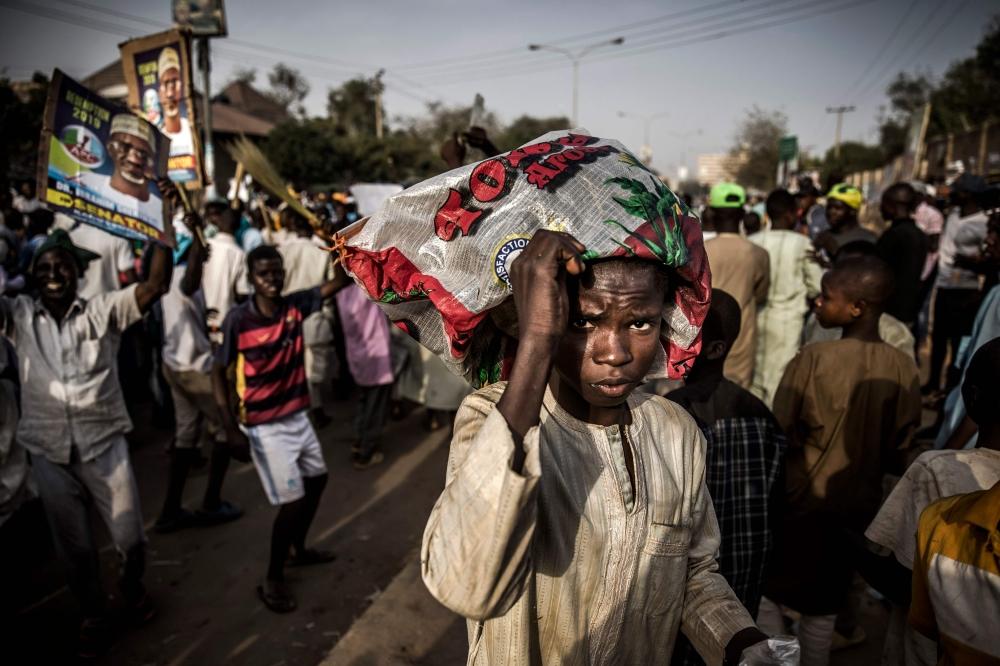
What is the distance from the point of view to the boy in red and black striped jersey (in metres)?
3.58

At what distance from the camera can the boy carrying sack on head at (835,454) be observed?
2793 millimetres

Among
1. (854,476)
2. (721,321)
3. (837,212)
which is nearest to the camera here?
(721,321)

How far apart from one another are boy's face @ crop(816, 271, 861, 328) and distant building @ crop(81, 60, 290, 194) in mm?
26704

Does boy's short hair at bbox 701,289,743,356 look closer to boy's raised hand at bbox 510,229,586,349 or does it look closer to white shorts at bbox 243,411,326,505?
boy's raised hand at bbox 510,229,586,349

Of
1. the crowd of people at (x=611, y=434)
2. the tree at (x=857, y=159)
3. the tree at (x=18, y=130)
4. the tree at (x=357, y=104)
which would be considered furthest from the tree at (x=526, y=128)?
the crowd of people at (x=611, y=434)

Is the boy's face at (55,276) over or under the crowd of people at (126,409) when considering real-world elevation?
over

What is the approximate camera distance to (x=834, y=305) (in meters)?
2.96

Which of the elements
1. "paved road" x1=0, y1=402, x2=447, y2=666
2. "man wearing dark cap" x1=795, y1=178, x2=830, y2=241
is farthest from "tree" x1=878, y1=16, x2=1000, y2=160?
"paved road" x1=0, y1=402, x2=447, y2=666

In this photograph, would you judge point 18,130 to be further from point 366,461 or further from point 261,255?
point 261,255

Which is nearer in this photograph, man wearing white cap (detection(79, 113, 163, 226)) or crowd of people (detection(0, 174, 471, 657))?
crowd of people (detection(0, 174, 471, 657))

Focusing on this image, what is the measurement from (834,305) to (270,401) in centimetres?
304

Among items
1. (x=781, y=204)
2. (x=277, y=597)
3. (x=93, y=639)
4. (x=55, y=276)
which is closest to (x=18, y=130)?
(x=55, y=276)

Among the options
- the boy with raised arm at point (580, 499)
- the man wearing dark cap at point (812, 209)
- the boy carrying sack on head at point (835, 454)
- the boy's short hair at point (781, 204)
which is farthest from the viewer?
the man wearing dark cap at point (812, 209)

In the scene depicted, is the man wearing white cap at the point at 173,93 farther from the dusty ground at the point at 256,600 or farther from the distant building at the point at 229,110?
the distant building at the point at 229,110
